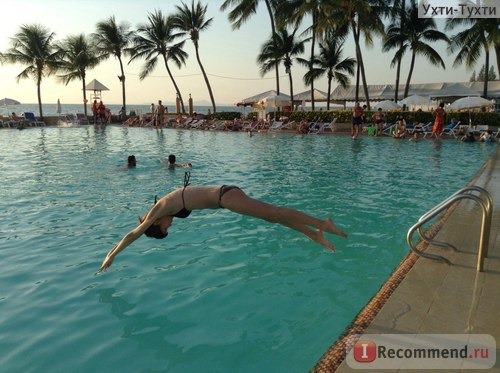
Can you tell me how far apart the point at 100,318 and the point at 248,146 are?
49.7ft

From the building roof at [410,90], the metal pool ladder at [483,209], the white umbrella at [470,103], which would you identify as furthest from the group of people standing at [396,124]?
the metal pool ladder at [483,209]

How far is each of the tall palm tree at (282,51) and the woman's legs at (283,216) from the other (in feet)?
99.5

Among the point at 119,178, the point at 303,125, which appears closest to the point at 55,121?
the point at 303,125

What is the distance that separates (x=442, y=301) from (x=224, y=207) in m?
2.02

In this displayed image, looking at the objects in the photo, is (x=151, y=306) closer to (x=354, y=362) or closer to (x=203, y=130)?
(x=354, y=362)

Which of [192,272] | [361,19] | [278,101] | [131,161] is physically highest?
[361,19]

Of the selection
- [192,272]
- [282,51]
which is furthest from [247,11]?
[192,272]

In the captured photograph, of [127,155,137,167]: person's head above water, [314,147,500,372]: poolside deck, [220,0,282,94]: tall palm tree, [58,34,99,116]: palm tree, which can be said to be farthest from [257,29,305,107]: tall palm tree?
[314,147,500,372]: poolside deck

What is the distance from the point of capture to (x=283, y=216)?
12.1 ft

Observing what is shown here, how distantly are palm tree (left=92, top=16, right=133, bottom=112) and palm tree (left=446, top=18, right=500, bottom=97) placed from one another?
88.1ft

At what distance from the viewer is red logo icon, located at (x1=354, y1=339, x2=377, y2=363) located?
106 inches

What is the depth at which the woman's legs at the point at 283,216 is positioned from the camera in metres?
3.70

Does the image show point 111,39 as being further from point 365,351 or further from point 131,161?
point 365,351

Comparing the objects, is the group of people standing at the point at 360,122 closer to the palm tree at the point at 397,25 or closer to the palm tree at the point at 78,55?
the palm tree at the point at 397,25
